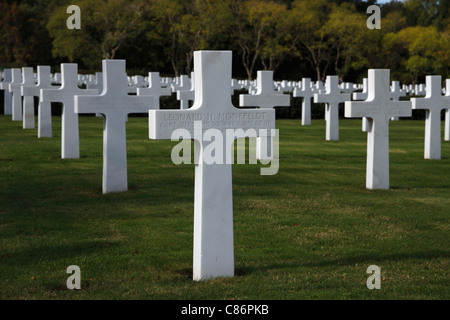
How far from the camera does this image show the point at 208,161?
21.3 ft

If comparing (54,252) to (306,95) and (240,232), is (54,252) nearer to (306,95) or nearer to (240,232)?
(240,232)

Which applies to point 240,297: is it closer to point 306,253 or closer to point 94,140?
point 306,253

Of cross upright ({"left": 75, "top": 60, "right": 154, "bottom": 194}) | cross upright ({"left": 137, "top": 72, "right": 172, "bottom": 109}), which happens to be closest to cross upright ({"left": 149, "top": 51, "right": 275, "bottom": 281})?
cross upright ({"left": 75, "top": 60, "right": 154, "bottom": 194})

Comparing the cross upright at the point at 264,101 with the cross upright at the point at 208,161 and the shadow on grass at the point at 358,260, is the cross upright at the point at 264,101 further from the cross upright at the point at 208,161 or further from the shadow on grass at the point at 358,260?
the cross upright at the point at 208,161

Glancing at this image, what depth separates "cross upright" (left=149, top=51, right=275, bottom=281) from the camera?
6434 mm

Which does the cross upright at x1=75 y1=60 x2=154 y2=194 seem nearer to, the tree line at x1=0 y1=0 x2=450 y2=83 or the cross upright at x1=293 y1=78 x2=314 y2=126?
the cross upright at x1=293 y1=78 x2=314 y2=126

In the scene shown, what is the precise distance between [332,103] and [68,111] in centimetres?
918

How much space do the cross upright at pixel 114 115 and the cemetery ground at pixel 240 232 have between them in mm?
307

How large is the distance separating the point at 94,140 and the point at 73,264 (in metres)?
12.5

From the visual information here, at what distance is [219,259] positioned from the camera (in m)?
6.56

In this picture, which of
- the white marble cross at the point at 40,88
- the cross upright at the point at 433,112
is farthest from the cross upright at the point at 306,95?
the cross upright at the point at 433,112

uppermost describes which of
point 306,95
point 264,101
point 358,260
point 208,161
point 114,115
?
point 306,95

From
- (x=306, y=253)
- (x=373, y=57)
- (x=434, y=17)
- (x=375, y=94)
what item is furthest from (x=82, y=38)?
(x=306, y=253)

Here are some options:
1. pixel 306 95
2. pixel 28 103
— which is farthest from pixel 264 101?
pixel 306 95
